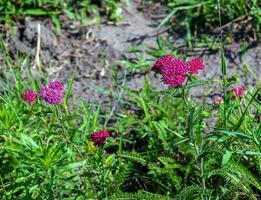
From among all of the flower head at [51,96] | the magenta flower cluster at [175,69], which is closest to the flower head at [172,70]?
the magenta flower cluster at [175,69]

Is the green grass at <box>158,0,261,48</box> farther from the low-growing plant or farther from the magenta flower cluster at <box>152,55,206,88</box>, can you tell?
the magenta flower cluster at <box>152,55,206,88</box>

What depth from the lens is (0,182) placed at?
3.46 m

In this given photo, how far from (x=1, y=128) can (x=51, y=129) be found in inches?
11.7

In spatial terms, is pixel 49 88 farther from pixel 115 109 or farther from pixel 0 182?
pixel 115 109

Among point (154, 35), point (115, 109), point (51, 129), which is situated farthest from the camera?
point (154, 35)

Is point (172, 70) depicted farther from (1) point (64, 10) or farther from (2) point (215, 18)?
(1) point (64, 10)

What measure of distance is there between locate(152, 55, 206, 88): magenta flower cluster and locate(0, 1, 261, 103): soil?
1382 millimetres

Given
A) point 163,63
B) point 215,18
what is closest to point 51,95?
point 163,63

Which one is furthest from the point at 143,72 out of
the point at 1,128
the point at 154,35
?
the point at 1,128

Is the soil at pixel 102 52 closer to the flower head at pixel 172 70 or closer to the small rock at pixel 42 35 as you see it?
the small rock at pixel 42 35

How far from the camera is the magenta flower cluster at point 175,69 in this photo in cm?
263

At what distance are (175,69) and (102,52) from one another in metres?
2.01

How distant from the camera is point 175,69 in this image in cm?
267

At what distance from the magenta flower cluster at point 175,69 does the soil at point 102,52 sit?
1.38 meters
